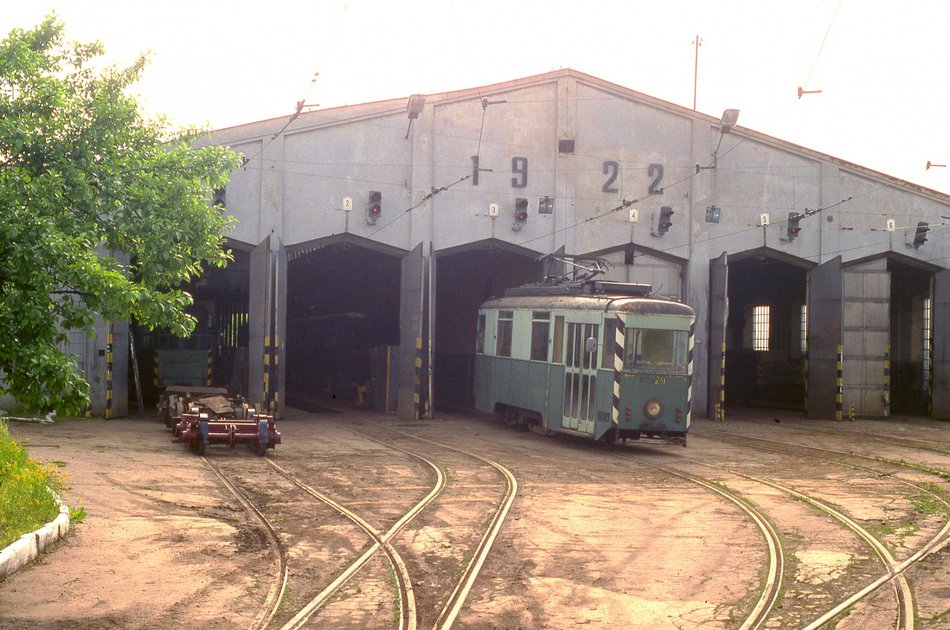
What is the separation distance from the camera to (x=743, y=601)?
29.6 ft

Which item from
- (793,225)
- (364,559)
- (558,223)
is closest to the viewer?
(364,559)

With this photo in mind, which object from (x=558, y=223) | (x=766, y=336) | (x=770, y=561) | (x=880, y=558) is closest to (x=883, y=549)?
(x=880, y=558)

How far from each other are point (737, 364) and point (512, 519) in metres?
31.7

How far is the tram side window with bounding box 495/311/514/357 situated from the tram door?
11.2 feet

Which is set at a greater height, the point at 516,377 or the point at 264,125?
the point at 264,125

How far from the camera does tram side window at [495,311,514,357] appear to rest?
25.0 meters

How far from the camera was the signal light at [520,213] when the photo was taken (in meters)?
29.1

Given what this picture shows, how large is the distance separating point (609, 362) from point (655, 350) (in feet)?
3.08

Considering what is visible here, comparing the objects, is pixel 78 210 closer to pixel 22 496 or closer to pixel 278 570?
pixel 22 496

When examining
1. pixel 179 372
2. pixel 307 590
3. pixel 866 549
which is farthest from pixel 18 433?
pixel 866 549

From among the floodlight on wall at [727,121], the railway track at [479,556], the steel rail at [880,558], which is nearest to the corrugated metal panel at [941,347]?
the floodlight on wall at [727,121]

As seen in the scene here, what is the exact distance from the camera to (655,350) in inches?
806

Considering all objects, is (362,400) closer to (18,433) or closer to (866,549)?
(18,433)

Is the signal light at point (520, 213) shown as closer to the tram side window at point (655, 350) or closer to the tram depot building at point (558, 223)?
the tram depot building at point (558, 223)
